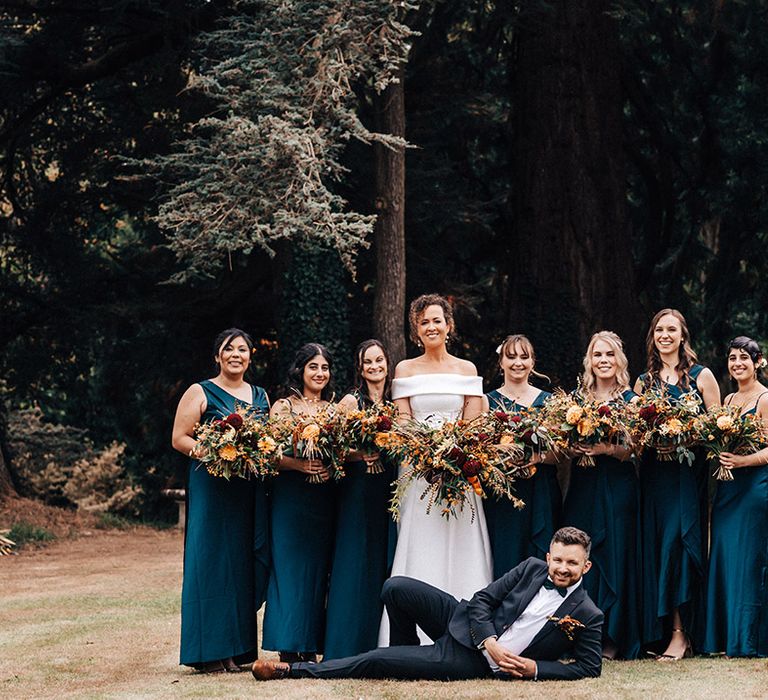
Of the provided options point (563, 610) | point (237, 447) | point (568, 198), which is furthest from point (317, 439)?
point (568, 198)

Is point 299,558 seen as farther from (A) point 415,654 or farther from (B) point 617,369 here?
(B) point 617,369

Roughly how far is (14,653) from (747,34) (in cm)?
1394

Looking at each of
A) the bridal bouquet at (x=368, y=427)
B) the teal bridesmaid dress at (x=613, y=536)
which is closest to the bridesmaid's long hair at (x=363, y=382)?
the bridal bouquet at (x=368, y=427)

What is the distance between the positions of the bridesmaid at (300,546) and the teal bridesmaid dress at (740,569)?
96.5 inches

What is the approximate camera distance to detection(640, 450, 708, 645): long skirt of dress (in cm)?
848

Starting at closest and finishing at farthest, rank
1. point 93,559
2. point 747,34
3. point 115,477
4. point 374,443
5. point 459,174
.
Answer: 1. point 374,443
2. point 93,559
3. point 747,34
4. point 459,174
5. point 115,477

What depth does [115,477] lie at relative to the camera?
84.9ft

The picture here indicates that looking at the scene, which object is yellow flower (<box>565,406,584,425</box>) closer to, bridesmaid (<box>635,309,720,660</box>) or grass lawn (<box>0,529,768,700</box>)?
bridesmaid (<box>635,309,720,660</box>)

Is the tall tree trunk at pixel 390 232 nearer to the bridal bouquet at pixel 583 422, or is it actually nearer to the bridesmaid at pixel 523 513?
the bridesmaid at pixel 523 513

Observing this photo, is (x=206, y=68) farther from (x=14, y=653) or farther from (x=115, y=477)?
(x=115, y=477)

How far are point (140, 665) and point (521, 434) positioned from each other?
3022 millimetres

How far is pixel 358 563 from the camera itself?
8438mm

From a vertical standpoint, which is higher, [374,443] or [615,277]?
[615,277]

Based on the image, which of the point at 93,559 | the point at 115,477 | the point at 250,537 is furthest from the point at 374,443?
the point at 115,477
